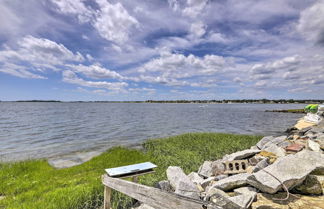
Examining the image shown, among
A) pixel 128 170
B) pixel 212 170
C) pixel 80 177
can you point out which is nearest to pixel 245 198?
pixel 128 170

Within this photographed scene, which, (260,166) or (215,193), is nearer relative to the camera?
(215,193)

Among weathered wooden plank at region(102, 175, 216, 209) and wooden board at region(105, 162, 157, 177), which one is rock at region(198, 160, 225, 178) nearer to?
wooden board at region(105, 162, 157, 177)

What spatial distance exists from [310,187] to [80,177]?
374 inches

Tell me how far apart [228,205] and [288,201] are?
147cm

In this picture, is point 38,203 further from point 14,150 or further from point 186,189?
point 14,150

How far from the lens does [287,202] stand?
3.94 m

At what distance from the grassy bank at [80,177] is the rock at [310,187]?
5.26 m

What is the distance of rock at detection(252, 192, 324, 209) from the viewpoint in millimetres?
3789

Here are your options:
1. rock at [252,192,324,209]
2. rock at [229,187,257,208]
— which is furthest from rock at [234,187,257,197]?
rock at [252,192,324,209]

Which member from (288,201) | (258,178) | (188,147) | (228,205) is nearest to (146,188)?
(228,205)

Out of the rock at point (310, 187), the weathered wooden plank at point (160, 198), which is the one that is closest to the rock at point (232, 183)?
the rock at point (310, 187)

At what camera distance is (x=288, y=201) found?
3.97 metres

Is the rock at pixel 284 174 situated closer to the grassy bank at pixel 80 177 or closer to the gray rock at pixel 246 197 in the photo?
the gray rock at pixel 246 197

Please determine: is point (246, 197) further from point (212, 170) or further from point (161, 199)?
point (212, 170)
